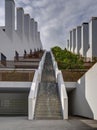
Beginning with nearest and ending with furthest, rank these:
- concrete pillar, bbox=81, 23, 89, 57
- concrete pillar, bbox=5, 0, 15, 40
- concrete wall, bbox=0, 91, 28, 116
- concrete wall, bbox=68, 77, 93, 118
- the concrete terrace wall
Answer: the concrete terrace wall
concrete wall, bbox=68, 77, 93, 118
concrete wall, bbox=0, 91, 28, 116
concrete pillar, bbox=5, 0, 15, 40
concrete pillar, bbox=81, 23, 89, 57

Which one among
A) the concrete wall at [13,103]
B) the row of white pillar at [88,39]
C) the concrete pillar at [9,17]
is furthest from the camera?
the row of white pillar at [88,39]

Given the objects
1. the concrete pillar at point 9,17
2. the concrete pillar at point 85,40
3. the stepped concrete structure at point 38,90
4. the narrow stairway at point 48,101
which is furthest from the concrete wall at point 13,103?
the concrete pillar at point 85,40

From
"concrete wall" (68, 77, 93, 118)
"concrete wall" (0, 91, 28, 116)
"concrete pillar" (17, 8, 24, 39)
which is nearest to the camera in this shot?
"concrete wall" (68, 77, 93, 118)

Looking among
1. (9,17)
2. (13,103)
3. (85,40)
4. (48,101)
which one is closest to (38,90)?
(48,101)

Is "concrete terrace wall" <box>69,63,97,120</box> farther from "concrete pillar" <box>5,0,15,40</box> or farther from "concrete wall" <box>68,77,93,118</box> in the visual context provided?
"concrete pillar" <box>5,0,15,40</box>

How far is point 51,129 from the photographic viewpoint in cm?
1195

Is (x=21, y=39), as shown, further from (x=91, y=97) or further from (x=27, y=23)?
(x=91, y=97)

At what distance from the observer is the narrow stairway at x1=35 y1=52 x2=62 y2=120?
58.3 ft

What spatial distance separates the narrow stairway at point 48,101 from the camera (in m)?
17.8

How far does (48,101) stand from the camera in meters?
19.8

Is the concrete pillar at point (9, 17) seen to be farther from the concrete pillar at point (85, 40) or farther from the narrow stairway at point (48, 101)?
the concrete pillar at point (85, 40)

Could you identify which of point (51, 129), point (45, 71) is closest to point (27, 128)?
point (51, 129)

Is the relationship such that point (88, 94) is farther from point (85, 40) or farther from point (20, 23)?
point (85, 40)

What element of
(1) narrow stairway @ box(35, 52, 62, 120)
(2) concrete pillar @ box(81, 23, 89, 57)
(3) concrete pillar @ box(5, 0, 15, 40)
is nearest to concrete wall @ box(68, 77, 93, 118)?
(1) narrow stairway @ box(35, 52, 62, 120)
